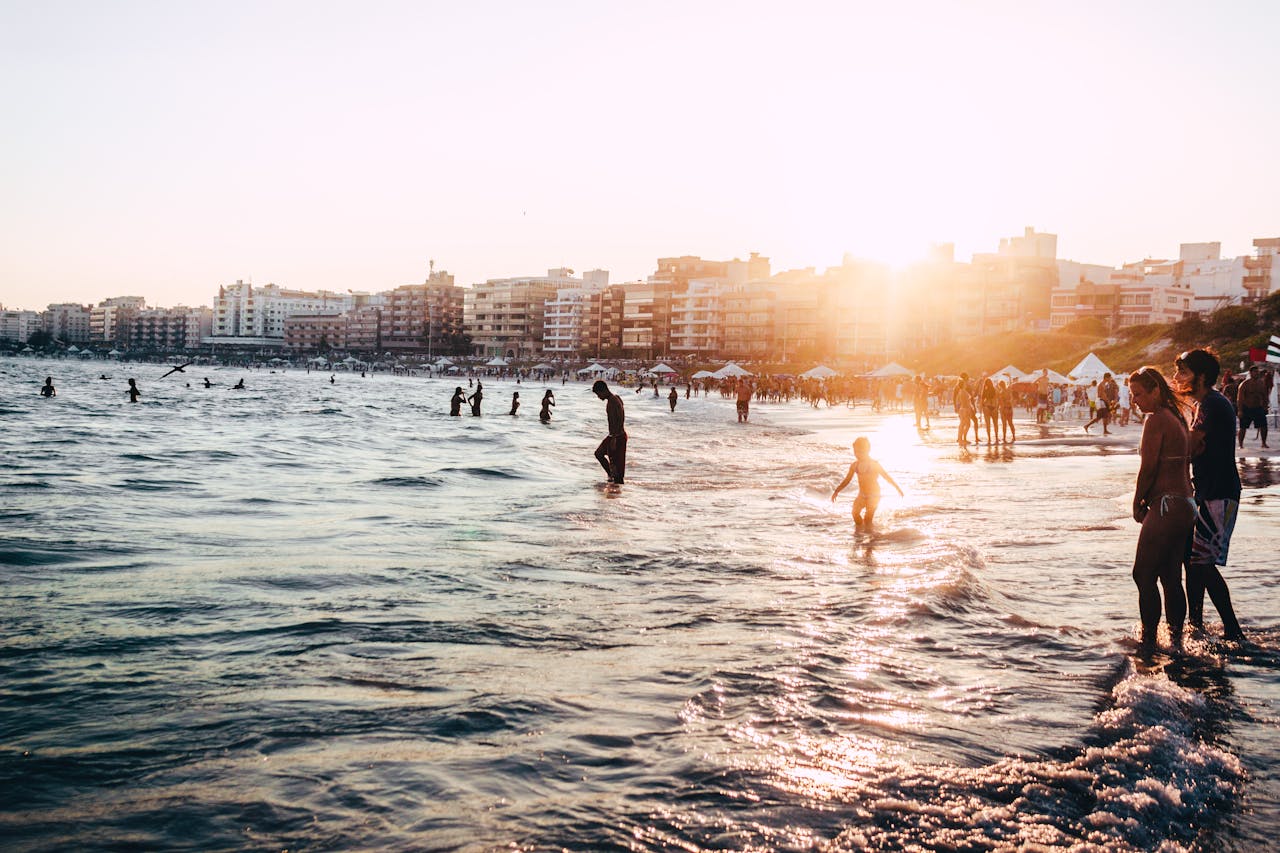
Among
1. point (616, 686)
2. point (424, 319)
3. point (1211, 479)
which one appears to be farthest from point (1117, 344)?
point (424, 319)

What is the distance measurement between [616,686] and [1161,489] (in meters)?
3.48

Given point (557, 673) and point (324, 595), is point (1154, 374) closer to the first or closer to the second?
point (557, 673)

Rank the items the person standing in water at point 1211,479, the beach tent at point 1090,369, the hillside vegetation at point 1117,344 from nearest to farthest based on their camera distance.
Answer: the person standing in water at point 1211,479, the beach tent at point 1090,369, the hillside vegetation at point 1117,344

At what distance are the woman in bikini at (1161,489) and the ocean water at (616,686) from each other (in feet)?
1.74

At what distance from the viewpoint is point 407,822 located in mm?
3973

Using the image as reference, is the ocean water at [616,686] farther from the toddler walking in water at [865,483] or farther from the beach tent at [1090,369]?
the beach tent at [1090,369]

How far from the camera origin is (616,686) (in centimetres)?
568

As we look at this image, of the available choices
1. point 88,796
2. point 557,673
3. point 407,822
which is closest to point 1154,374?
point 557,673

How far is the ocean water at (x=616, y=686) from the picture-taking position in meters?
4.03

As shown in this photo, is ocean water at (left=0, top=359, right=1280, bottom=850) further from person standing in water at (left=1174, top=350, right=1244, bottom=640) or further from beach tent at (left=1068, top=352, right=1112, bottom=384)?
beach tent at (left=1068, top=352, right=1112, bottom=384)

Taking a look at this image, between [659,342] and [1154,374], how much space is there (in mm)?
145735

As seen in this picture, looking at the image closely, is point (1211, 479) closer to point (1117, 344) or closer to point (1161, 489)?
point (1161, 489)

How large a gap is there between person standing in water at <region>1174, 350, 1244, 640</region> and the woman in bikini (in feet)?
0.82

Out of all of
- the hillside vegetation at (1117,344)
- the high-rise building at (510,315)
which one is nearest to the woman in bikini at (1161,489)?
the hillside vegetation at (1117,344)
